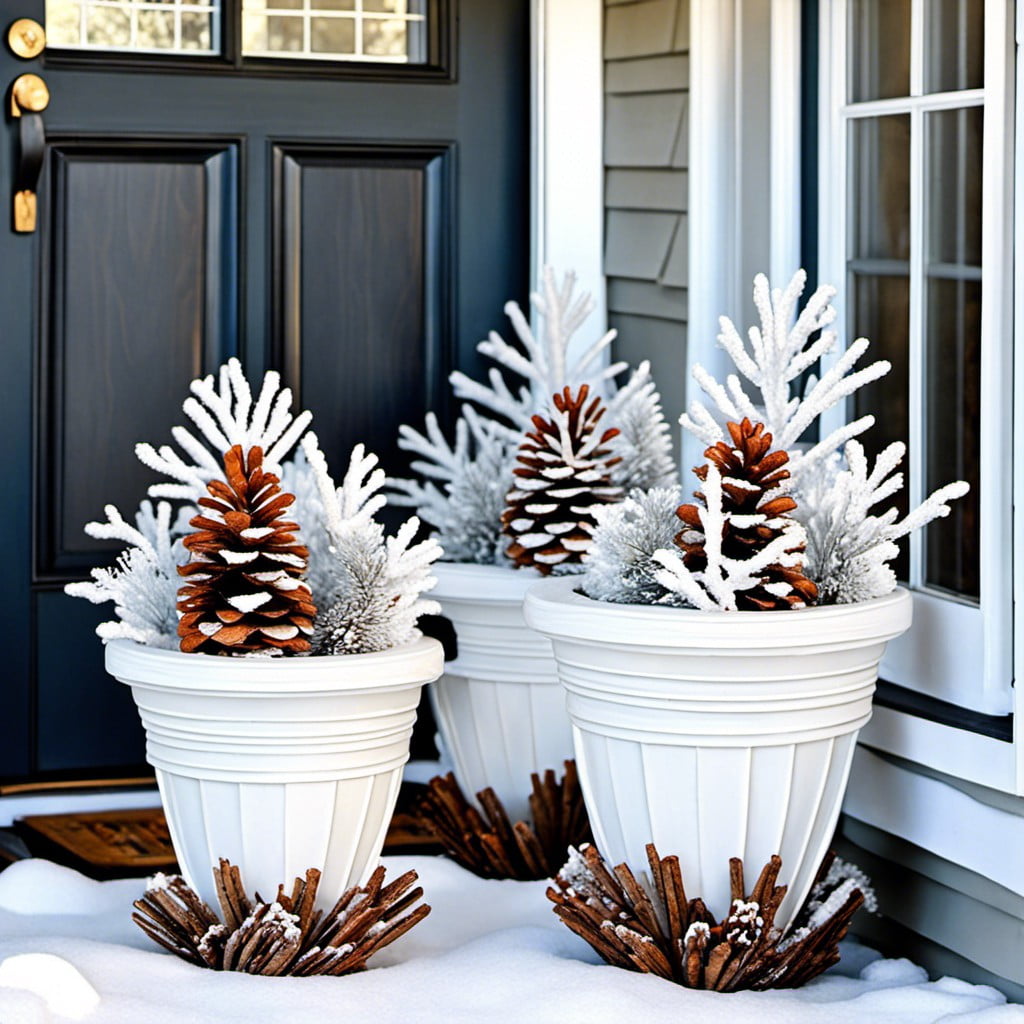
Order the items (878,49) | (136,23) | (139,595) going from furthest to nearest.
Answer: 1. (136,23)
2. (878,49)
3. (139,595)

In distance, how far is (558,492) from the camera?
7.68 feet

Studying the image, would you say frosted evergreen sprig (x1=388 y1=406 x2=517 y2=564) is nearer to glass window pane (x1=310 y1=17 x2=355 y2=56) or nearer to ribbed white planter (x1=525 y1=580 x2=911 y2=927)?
ribbed white planter (x1=525 y1=580 x2=911 y2=927)

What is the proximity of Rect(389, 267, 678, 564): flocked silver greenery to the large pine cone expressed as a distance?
1.65ft

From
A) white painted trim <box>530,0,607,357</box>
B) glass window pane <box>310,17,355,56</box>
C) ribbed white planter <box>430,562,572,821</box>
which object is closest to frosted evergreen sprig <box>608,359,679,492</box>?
ribbed white planter <box>430,562,572,821</box>

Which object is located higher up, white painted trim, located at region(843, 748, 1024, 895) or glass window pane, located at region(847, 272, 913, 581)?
glass window pane, located at region(847, 272, 913, 581)

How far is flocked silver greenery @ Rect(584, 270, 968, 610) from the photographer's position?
1.94 m

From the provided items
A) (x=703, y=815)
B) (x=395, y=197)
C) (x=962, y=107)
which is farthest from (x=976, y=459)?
(x=395, y=197)

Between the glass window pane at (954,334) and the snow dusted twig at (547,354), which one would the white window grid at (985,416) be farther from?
the snow dusted twig at (547,354)

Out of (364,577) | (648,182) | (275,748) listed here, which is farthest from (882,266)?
(275,748)

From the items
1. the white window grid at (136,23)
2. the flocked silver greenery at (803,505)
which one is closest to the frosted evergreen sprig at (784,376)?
the flocked silver greenery at (803,505)

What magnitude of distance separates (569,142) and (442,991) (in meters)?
1.49

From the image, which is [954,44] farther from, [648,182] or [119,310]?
[119,310]

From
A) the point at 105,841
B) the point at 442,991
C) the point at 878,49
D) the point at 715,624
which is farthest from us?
the point at 105,841

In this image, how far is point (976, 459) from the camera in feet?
7.03
